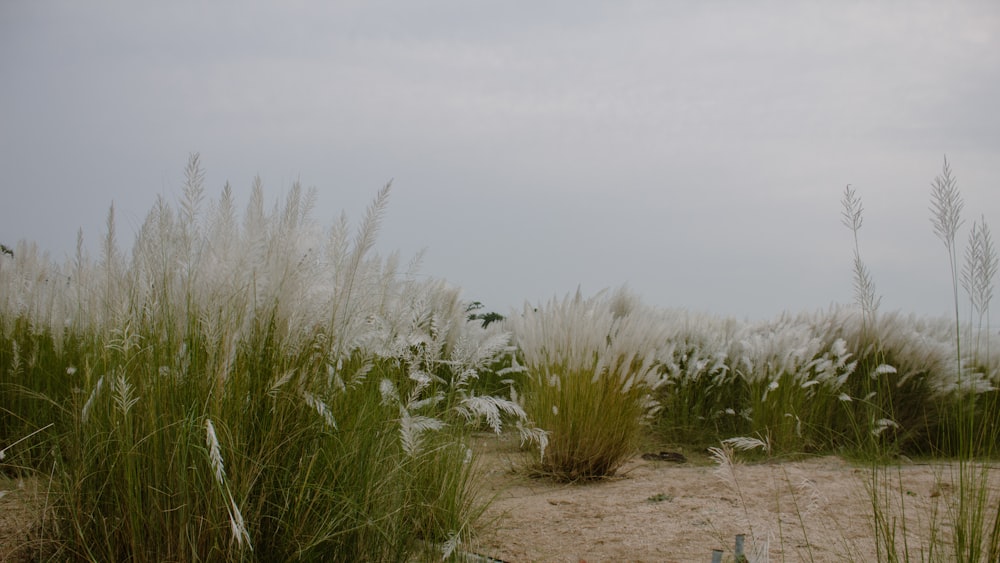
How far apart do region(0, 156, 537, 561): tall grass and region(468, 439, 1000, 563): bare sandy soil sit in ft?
2.45

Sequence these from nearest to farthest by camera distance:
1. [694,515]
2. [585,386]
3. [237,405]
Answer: [237,405] → [694,515] → [585,386]

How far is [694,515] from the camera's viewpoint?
11.4 ft

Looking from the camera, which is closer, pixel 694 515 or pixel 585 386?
pixel 694 515

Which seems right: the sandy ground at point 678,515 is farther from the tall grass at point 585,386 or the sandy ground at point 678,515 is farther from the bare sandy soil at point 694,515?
the tall grass at point 585,386

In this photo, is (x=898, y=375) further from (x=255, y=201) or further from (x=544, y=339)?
(x=255, y=201)

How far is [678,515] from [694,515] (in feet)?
0.24

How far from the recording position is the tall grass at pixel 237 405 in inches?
84.0

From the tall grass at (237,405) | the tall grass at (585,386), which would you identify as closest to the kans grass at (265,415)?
the tall grass at (237,405)

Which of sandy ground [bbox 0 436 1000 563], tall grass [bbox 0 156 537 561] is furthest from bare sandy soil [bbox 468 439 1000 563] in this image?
tall grass [bbox 0 156 537 561]

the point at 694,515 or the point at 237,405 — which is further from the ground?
the point at 237,405

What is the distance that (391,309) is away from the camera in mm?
2787

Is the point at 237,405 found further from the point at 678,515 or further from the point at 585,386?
the point at 585,386

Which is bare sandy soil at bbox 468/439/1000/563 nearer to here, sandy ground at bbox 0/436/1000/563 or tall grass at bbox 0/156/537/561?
sandy ground at bbox 0/436/1000/563

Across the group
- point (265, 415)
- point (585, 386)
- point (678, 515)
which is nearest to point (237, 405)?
point (265, 415)
